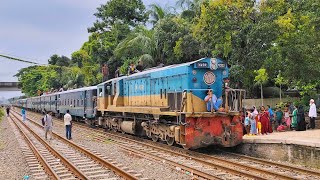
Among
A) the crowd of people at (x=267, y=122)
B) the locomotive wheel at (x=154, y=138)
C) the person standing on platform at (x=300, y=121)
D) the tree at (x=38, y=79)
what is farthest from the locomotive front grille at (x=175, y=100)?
the tree at (x=38, y=79)

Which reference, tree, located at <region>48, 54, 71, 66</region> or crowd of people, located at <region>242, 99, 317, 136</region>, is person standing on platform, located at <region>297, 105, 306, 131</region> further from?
tree, located at <region>48, 54, 71, 66</region>

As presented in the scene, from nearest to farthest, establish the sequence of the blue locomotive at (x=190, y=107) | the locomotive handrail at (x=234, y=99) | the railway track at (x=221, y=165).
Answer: the railway track at (x=221, y=165) < the blue locomotive at (x=190, y=107) < the locomotive handrail at (x=234, y=99)

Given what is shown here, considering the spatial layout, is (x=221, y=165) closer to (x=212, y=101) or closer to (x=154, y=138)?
(x=212, y=101)

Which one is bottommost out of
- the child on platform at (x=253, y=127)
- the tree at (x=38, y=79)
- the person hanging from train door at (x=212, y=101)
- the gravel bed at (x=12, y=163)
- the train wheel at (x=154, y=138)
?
the gravel bed at (x=12, y=163)

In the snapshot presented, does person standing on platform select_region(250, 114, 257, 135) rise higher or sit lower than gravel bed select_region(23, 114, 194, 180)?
higher

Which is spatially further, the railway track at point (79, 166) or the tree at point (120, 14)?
the tree at point (120, 14)

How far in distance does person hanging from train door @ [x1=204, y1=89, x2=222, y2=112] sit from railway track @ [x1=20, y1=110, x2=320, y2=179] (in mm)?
1742

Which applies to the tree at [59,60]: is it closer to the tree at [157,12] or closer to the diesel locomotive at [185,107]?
the tree at [157,12]

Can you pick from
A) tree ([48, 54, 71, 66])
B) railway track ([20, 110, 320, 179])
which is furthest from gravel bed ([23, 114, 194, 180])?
tree ([48, 54, 71, 66])

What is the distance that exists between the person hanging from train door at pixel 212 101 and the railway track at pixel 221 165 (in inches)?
68.6

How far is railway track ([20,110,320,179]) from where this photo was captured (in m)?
9.33

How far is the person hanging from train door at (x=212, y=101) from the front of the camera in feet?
43.0

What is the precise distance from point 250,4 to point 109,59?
26.1m

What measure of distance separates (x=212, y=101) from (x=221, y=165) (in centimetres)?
319
